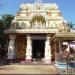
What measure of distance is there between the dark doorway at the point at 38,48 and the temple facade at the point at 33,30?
0.15 m

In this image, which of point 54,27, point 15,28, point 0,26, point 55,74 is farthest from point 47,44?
point 55,74

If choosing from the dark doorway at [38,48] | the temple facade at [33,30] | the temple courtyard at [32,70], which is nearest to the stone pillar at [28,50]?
the temple facade at [33,30]

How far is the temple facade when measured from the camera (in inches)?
1161

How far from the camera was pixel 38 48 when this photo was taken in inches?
1302

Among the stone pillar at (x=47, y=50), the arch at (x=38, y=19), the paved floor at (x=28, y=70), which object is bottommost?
the paved floor at (x=28, y=70)

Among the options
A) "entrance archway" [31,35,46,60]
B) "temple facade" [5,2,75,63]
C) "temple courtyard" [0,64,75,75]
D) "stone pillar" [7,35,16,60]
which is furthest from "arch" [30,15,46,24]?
"temple courtyard" [0,64,75,75]

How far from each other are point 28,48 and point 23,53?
4.11 feet

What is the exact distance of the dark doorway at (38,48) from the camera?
106 ft

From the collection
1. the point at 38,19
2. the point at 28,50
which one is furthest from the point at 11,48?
→ the point at 38,19

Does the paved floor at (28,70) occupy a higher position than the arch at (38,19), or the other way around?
the arch at (38,19)

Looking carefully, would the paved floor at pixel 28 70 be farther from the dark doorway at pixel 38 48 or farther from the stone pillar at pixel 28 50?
the dark doorway at pixel 38 48

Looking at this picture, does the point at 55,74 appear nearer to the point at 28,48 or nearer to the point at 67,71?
the point at 67,71

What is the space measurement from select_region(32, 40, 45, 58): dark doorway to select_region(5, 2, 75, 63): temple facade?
0.15m

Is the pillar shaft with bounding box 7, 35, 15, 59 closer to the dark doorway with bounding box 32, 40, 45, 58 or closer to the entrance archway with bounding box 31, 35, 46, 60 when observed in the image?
the entrance archway with bounding box 31, 35, 46, 60
